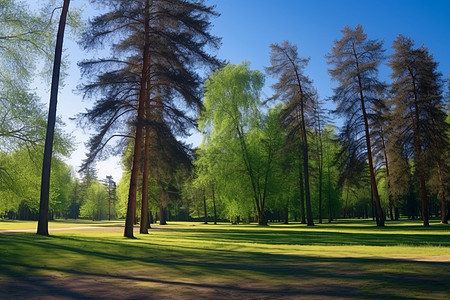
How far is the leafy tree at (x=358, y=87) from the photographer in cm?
3180

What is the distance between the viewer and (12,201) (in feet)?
78.8

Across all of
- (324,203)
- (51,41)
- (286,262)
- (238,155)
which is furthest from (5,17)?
(324,203)

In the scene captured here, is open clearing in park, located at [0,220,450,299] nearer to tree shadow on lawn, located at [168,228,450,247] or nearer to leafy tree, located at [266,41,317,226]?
tree shadow on lawn, located at [168,228,450,247]

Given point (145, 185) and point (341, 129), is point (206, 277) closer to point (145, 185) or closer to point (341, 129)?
point (145, 185)

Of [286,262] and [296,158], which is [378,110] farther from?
[286,262]

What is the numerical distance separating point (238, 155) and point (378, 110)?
15.9m

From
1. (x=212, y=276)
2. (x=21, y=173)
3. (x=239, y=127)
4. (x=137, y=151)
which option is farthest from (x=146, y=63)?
(x=239, y=127)

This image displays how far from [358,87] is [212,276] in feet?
90.4

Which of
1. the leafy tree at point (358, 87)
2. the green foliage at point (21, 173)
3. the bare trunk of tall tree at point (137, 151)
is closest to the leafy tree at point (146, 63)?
the bare trunk of tall tree at point (137, 151)

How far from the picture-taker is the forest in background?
20.1m

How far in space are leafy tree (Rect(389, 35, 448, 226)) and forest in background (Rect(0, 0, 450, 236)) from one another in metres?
0.09

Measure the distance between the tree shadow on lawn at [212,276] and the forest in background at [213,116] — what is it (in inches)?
350

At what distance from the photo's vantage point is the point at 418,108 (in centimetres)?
3334

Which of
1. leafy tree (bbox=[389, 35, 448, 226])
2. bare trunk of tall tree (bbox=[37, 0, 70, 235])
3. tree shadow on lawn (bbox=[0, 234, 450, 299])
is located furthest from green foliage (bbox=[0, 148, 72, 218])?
leafy tree (bbox=[389, 35, 448, 226])
